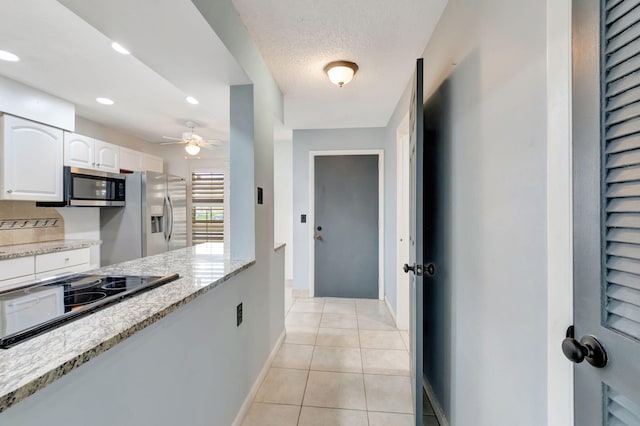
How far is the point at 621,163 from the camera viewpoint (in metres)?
0.58

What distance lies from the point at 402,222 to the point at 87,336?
2769 mm

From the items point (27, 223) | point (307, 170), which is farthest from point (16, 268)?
point (307, 170)

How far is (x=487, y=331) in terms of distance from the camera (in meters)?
1.12

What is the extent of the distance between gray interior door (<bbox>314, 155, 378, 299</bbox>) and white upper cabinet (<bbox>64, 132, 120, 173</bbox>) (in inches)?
104

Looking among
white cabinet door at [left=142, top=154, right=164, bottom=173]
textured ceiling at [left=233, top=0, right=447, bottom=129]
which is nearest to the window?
white cabinet door at [left=142, top=154, right=164, bottom=173]

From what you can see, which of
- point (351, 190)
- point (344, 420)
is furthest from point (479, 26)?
point (351, 190)

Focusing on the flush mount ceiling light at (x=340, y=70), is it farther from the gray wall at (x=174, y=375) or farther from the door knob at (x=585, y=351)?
the door knob at (x=585, y=351)

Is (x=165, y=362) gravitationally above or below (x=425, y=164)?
below

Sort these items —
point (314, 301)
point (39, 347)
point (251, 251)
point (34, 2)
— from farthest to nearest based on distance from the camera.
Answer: point (314, 301)
point (251, 251)
point (34, 2)
point (39, 347)

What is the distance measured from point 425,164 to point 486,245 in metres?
0.97

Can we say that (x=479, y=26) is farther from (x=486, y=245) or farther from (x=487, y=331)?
(x=487, y=331)

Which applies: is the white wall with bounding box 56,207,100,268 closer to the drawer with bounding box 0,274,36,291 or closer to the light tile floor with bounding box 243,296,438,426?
the drawer with bounding box 0,274,36,291

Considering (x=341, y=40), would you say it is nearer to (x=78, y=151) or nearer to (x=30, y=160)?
(x=30, y=160)

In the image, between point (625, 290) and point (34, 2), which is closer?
point (625, 290)
